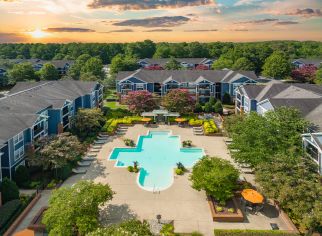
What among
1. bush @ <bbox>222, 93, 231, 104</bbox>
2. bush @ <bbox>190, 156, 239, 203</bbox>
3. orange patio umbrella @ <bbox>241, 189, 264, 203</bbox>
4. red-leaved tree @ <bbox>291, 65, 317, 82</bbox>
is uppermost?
red-leaved tree @ <bbox>291, 65, 317, 82</bbox>

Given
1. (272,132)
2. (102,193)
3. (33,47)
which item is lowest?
(102,193)

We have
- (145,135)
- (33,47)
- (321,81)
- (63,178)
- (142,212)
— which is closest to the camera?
(142,212)

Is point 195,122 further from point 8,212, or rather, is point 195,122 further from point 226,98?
point 8,212

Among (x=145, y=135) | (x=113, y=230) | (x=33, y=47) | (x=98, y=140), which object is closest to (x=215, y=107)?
(x=145, y=135)

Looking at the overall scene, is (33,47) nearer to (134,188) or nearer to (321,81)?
(321,81)

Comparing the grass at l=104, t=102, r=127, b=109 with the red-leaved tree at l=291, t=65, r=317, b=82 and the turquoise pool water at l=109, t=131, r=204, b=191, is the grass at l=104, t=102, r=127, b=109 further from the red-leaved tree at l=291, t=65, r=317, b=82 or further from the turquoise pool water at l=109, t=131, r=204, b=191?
the red-leaved tree at l=291, t=65, r=317, b=82

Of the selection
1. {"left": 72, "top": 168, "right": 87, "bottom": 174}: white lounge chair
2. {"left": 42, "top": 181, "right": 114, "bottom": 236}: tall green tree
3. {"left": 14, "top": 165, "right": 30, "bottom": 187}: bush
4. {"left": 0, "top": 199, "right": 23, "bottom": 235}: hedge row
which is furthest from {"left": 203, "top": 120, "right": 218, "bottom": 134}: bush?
{"left": 0, "top": 199, "right": 23, "bottom": 235}: hedge row

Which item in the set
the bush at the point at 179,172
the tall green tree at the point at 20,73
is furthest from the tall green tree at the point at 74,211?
the tall green tree at the point at 20,73
